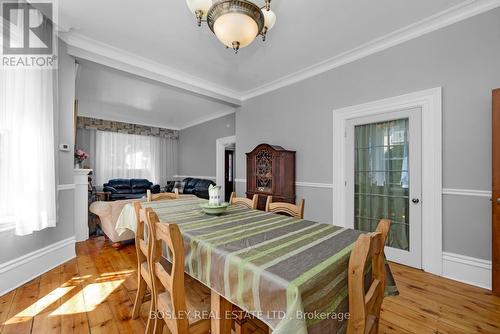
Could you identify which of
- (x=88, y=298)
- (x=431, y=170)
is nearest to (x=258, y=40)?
(x=431, y=170)

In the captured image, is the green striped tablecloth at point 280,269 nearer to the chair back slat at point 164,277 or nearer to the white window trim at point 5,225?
the chair back slat at point 164,277

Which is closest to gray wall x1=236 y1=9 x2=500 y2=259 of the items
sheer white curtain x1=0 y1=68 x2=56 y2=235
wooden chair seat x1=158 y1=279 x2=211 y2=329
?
wooden chair seat x1=158 y1=279 x2=211 y2=329

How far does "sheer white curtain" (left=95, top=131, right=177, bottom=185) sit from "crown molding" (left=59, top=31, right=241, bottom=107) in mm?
4033

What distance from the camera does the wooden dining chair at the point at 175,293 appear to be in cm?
104

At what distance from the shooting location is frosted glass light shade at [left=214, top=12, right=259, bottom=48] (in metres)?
1.43

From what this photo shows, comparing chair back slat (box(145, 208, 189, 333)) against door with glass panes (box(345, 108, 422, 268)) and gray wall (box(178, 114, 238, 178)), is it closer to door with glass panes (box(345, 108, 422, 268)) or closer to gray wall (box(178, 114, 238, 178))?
door with glass panes (box(345, 108, 422, 268))

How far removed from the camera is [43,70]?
7.38 feet

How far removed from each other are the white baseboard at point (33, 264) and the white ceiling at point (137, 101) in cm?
227

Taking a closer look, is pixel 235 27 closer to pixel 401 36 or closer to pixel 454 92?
pixel 401 36

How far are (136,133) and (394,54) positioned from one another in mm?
6644

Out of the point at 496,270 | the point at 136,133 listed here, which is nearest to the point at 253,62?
the point at 496,270

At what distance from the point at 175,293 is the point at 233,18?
64.3 inches

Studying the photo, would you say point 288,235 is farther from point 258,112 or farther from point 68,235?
point 258,112

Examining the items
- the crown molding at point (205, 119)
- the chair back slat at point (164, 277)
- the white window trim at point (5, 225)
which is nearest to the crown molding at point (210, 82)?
the white window trim at point (5, 225)
